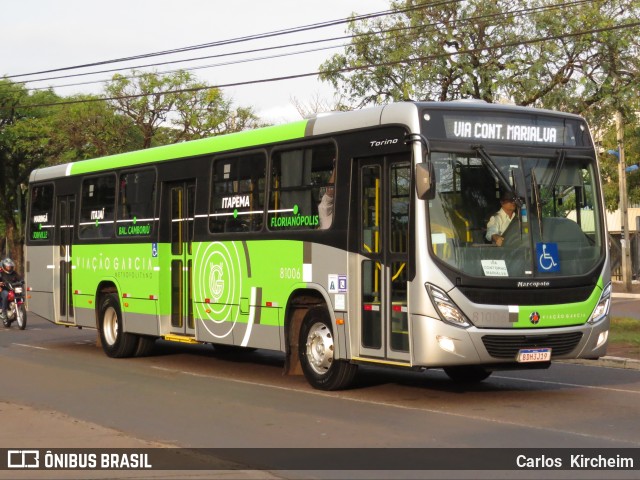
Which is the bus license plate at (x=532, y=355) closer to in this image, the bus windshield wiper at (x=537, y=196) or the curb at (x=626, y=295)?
the bus windshield wiper at (x=537, y=196)

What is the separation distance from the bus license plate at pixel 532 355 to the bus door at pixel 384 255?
1.25 metres

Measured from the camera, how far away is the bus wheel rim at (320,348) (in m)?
13.5

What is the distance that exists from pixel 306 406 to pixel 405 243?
2.13 meters

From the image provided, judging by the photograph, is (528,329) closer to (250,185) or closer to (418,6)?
(250,185)

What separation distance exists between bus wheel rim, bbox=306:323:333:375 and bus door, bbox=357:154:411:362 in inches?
31.6

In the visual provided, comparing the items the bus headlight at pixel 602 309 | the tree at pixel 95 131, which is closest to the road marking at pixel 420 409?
the bus headlight at pixel 602 309

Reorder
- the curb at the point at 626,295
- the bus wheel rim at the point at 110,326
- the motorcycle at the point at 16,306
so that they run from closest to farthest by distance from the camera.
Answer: the bus wheel rim at the point at 110,326 → the motorcycle at the point at 16,306 → the curb at the point at 626,295

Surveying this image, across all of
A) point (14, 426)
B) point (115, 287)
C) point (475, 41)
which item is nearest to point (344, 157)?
point (14, 426)

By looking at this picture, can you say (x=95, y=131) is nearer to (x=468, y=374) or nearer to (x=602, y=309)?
(x=468, y=374)

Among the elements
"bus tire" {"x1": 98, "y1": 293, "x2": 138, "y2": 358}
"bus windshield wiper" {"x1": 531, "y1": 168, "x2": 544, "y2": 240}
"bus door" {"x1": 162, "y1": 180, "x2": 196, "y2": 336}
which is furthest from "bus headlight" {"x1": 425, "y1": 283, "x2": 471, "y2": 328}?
"bus tire" {"x1": 98, "y1": 293, "x2": 138, "y2": 358}

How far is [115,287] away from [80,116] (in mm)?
35990

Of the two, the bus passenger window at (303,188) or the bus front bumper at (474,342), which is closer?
the bus front bumper at (474,342)

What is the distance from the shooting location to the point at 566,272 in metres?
12.4

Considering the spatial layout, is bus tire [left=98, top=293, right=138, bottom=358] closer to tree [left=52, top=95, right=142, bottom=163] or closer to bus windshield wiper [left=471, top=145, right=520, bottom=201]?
bus windshield wiper [left=471, top=145, right=520, bottom=201]
